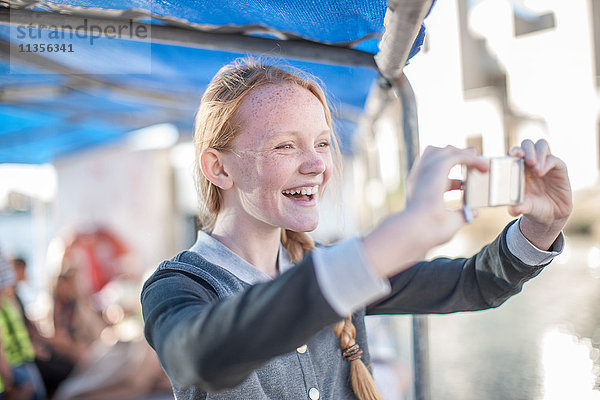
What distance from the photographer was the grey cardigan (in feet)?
2.29

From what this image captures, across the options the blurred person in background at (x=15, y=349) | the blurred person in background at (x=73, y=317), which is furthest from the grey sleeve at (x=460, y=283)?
the blurred person in background at (x=73, y=317)

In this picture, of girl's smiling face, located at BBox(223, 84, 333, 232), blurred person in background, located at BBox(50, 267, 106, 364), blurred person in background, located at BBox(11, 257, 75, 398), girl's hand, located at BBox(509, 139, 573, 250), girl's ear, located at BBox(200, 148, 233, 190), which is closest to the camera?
girl's hand, located at BBox(509, 139, 573, 250)

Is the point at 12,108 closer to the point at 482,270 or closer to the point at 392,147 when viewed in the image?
the point at 482,270

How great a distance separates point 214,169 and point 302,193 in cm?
23

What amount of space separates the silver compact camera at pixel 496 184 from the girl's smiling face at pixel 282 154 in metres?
0.36

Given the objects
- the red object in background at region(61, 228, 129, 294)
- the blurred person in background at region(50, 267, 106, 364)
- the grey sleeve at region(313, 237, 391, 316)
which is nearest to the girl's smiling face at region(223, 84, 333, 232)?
the grey sleeve at region(313, 237, 391, 316)

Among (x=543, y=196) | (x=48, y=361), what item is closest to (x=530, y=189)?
(x=543, y=196)

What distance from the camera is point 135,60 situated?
2.36 m

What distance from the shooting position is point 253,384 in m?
1.07

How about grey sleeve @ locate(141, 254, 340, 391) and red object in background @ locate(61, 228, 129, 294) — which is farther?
red object in background @ locate(61, 228, 129, 294)

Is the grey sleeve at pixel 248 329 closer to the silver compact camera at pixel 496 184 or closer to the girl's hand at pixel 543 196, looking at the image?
the silver compact camera at pixel 496 184

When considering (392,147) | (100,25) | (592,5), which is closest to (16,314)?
(100,25)

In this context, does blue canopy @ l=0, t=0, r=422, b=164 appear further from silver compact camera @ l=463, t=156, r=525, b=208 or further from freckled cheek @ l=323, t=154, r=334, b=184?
silver compact camera @ l=463, t=156, r=525, b=208

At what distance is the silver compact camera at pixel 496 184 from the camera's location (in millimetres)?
827
